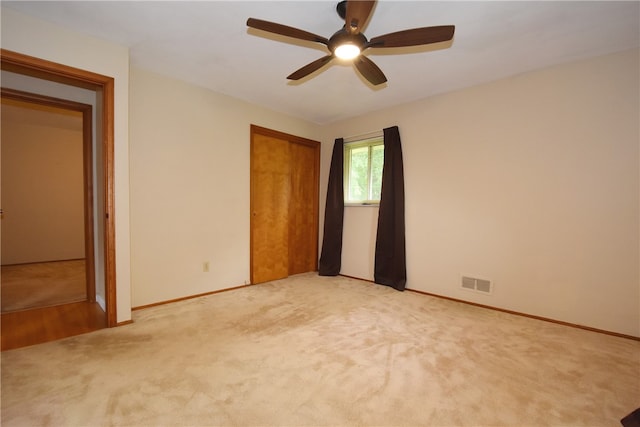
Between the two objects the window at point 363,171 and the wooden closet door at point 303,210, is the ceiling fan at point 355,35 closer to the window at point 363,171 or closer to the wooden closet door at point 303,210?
the window at point 363,171

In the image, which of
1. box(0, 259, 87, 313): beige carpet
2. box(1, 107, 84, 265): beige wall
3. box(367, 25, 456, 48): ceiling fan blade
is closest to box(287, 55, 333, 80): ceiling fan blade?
box(367, 25, 456, 48): ceiling fan blade

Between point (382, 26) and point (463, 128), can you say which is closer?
point (382, 26)

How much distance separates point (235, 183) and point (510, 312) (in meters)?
3.45

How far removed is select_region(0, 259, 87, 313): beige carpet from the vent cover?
4294 millimetres

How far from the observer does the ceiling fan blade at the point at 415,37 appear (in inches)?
65.7

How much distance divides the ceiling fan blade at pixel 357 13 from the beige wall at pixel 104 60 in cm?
198

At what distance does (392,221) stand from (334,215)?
3.27 ft

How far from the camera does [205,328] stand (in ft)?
7.86

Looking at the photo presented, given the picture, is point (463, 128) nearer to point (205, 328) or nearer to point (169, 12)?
point (169, 12)

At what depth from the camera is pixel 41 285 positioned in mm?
3553

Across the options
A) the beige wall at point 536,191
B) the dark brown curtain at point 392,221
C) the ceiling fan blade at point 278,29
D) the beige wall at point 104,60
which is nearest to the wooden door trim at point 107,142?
the beige wall at point 104,60

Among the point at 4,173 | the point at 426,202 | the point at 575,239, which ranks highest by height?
the point at 4,173

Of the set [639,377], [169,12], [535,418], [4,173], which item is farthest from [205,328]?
[4,173]

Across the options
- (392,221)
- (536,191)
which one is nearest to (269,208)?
(392,221)
